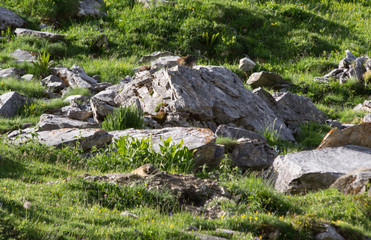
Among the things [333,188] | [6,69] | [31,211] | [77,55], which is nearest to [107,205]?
[31,211]

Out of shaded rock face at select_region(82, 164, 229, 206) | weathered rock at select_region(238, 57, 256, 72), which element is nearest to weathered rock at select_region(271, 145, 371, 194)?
shaded rock face at select_region(82, 164, 229, 206)

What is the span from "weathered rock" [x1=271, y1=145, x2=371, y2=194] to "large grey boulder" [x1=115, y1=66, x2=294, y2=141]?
2.79 metres

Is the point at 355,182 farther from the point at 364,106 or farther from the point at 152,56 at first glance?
the point at 152,56

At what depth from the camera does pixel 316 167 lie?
27.2ft

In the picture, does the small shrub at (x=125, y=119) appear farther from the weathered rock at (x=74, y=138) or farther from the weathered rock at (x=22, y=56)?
the weathered rock at (x=22, y=56)

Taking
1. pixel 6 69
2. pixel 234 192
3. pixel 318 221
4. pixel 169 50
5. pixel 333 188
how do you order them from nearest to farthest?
1. pixel 318 221
2. pixel 234 192
3. pixel 333 188
4. pixel 6 69
5. pixel 169 50

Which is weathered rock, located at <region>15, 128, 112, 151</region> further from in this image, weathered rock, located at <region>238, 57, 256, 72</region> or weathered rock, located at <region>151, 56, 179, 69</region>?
weathered rock, located at <region>238, 57, 256, 72</region>

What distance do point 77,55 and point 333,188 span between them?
1237 cm

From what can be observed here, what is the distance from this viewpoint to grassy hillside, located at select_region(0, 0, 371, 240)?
5.64 metres

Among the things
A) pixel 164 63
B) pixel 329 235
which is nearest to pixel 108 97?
pixel 164 63

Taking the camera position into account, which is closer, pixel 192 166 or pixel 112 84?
pixel 192 166

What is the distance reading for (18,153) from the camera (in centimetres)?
834

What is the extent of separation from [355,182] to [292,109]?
6.16m

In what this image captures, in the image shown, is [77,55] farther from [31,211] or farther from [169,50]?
[31,211]
